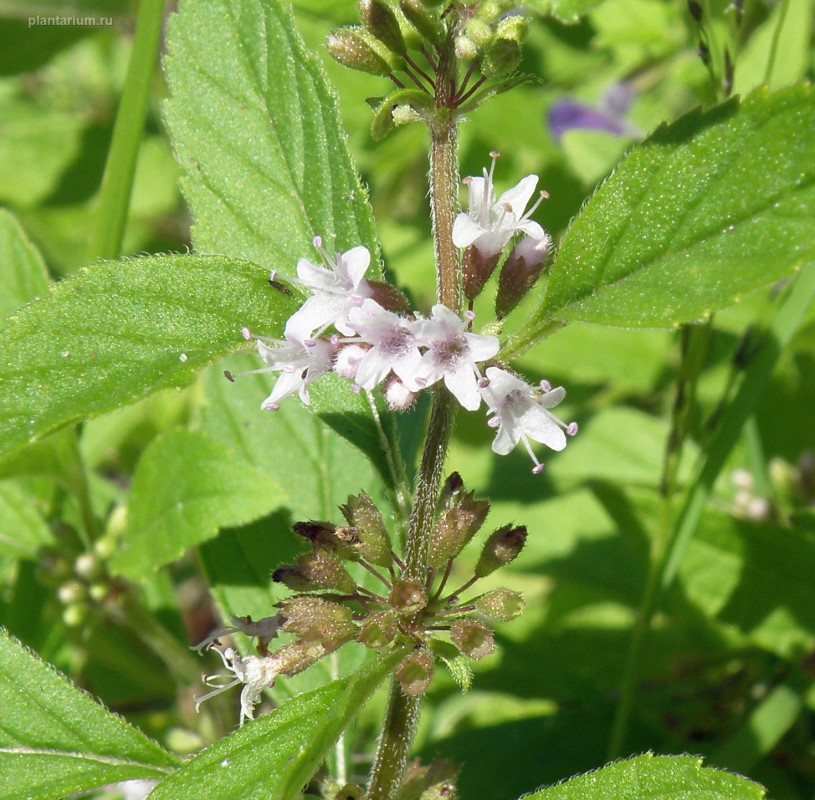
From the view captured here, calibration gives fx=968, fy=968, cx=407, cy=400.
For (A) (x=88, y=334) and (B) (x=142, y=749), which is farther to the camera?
(B) (x=142, y=749)

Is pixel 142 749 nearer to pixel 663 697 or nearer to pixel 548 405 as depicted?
pixel 548 405

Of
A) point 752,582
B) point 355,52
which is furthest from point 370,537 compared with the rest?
point 752,582

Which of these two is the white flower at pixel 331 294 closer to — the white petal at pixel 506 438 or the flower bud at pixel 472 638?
the white petal at pixel 506 438

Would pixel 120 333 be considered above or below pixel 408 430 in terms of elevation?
above

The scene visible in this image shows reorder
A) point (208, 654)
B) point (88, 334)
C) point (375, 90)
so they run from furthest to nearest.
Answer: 1. point (375, 90)
2. point (208, 654)
3. point (88, 334)

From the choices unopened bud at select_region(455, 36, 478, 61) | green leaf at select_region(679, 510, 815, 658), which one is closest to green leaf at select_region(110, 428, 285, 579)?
unopened bud at select_region(455, 36, 478, 61)

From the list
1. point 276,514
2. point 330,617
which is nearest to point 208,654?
point 276,514

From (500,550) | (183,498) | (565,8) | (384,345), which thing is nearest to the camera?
(384,345)

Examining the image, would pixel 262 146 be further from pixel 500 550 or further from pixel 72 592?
pixel 72 592

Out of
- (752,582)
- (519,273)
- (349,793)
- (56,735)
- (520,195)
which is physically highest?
(520,195)
